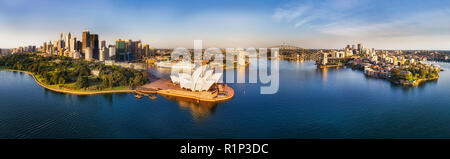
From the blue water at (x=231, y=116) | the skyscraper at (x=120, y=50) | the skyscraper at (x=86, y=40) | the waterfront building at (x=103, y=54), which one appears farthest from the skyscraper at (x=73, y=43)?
the blue water at (x=231, y=116)

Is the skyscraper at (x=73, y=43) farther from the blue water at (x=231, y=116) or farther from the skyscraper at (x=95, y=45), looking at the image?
the blue water at (x=231, y=116)

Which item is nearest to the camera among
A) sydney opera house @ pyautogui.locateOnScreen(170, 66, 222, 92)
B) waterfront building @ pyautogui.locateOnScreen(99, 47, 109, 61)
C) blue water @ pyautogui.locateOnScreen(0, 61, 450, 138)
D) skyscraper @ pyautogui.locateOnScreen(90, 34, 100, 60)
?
blue water @ pyautogui.locateOnScreen(0, 61, 450, 138)

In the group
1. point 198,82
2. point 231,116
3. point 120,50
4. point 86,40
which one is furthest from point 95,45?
point 231,116

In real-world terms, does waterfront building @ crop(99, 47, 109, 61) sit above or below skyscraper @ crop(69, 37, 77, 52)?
below

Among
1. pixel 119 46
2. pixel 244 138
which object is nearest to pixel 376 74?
pixel 244 138

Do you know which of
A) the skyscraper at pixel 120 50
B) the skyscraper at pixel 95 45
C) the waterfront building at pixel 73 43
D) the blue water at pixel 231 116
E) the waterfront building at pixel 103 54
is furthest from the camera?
the waterfront building at pixel 73 43

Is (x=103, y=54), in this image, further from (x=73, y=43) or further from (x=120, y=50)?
(x=73, y=43)

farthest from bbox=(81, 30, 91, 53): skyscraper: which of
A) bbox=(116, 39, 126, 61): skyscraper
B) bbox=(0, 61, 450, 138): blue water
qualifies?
bbox=(0, 61, 450, 138): blue water

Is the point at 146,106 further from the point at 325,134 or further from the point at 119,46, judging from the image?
the point at 119,46

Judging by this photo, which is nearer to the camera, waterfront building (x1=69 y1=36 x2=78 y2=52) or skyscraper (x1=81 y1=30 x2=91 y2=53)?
skyscraper (x1=81 y1=30 x2=91 y2=53)

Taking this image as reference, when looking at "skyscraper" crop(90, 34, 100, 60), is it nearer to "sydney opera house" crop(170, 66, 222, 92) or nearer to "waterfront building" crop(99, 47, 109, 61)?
"waterfront building" crop(99, 47, 109, 61)
